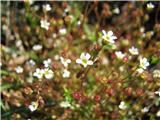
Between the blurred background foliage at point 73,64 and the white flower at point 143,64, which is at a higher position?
the blurred background foliage at point 73,64

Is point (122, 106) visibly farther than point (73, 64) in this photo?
No

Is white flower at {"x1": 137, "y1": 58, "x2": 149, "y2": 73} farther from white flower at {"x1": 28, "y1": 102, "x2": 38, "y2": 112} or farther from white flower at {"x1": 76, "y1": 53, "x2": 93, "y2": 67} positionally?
white flower at {"x1": 28, "y1": 102, "x2": 38, "y2": 112}

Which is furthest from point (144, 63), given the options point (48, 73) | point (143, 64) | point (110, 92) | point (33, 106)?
point (33, 106)

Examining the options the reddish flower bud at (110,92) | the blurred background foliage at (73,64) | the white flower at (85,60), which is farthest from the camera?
the blurred background foliage at (73,64)

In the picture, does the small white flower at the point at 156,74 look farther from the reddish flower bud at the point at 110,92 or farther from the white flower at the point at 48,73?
the white flower at the point at 48,73

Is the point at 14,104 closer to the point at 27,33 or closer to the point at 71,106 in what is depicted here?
the point at 71,106

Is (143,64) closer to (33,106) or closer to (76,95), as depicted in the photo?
(76,95)

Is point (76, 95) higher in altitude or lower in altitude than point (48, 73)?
lower

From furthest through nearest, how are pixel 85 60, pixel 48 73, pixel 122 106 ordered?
pixel 122 106 → pixel 48 73 → pixel 85 60

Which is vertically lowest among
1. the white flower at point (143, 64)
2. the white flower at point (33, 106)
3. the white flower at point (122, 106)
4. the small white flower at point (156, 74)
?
the white flower at point (33, 106)

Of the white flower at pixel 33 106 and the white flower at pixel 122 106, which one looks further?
the white flower at pixel 122 106

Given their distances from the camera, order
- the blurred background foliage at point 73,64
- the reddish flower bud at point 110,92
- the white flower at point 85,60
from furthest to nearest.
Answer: the blurred background foliage at point 73,64 → the reddish flower bud at point 110,92 → the white flower at point 85,60

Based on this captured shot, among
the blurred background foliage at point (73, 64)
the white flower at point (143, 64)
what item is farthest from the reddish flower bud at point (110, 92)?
the white flower at point (143, 64)
